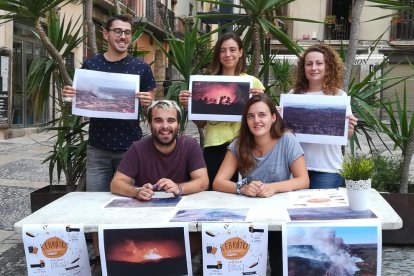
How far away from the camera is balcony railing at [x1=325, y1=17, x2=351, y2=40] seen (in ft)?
79.4

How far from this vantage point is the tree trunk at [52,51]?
3.96 meters

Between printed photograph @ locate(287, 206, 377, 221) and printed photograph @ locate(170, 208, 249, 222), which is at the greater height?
printed photograph @ locate(287, 206, 377, 221)

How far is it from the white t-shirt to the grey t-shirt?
328 millimetres

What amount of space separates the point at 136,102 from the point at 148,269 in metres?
1.33

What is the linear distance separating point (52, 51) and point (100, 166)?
110 centimetres

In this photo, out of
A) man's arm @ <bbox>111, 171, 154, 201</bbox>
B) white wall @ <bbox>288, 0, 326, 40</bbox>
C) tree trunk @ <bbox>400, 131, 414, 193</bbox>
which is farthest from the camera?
white wall @ <bbox>288, 0, 326, 40</bbox>

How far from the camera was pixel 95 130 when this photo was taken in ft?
11.7

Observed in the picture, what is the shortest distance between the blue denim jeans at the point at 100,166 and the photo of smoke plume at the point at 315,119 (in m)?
1.15

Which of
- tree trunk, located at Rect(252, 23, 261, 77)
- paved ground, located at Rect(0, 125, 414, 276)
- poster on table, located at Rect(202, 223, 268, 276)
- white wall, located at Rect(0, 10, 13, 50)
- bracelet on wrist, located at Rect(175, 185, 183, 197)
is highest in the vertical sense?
white wall, located at Rect(0, 10, 13, 50)

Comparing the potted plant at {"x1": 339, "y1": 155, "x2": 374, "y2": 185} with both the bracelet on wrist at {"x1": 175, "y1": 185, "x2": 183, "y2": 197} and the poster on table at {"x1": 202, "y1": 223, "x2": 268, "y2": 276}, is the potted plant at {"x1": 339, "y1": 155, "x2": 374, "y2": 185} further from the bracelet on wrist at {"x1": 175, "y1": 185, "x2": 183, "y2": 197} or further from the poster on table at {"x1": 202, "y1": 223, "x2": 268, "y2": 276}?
the bracelet on wrist at {"x1": 175, "y1": 185, "x2": 183, "y2": 197}

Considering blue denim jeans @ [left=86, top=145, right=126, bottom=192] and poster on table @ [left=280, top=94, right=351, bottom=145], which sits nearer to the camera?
poster on table @ [left=280, top=94, right=351, bottom=145]

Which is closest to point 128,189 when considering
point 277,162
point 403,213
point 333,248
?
point 277,162

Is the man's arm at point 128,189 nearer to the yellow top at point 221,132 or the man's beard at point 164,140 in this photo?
A: the man's beard at point 164,140

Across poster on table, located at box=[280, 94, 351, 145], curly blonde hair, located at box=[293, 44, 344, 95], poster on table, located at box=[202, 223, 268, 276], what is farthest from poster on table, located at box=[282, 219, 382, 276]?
curly blonde hair, located at box=[293, 44, 344, 95]
